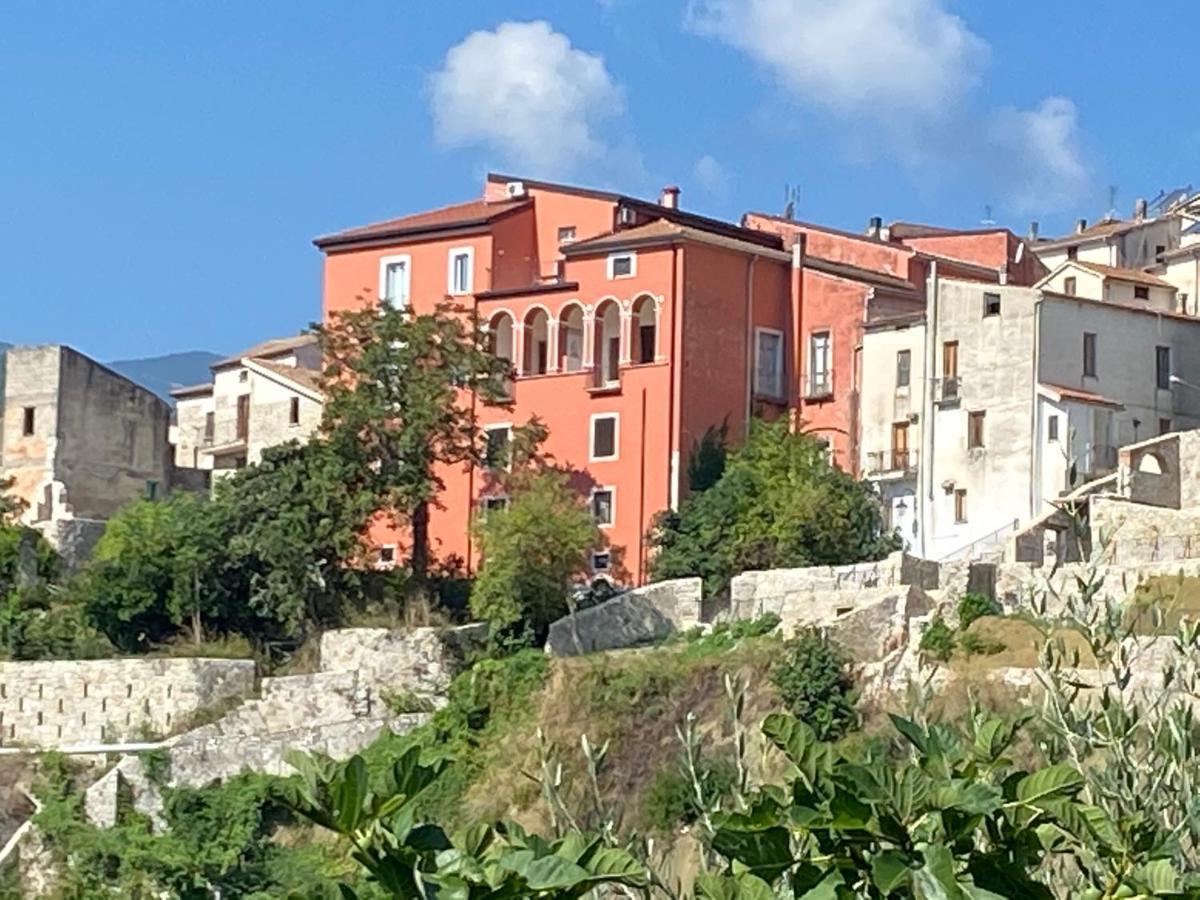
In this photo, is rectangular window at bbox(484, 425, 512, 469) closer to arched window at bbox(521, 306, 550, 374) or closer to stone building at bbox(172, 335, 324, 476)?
arched window at bbox(521, 306, 550, 374)

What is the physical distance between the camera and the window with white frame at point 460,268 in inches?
2324

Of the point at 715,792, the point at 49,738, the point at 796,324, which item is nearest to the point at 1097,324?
the point at 796,324

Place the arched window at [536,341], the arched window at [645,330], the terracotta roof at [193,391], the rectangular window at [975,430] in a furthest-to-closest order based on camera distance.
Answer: the terracotta roof at [193,391] → the arched window at [536,341] → the arched window at [645,330] → the rectangular window at [975,430]

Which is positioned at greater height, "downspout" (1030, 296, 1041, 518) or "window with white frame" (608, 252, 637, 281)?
"window with white frame" (608, 252, 637, 281)

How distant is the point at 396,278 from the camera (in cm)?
6006

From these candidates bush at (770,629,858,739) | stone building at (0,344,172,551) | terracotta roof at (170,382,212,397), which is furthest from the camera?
terracotta roof at (170,382,212,397)

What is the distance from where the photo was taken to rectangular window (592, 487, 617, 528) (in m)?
55.0

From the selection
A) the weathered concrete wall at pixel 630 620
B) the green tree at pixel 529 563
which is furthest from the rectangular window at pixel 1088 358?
the green tree at pixel 529 563

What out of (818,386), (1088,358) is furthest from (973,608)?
(818,386)

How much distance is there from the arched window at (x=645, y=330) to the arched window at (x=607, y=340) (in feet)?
1.55

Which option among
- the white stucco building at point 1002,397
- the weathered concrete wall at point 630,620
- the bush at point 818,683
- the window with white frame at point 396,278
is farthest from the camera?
the window with white frame at point 396,278

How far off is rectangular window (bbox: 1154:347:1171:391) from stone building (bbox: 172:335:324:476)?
1627cm

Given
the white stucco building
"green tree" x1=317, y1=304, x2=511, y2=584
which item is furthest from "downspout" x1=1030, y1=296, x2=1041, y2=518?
"green tree" x1=317, y1=304, x2=511, y2=584

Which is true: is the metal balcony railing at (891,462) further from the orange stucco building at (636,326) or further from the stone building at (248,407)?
the stone building at (248,407)
